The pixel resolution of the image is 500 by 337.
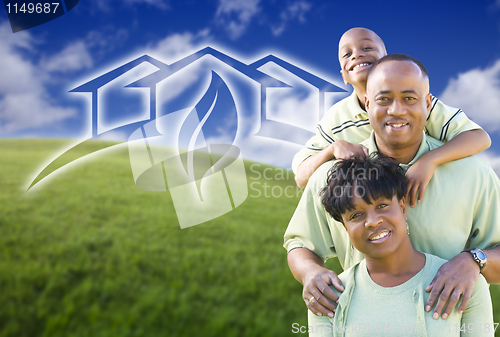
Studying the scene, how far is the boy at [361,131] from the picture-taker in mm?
1872

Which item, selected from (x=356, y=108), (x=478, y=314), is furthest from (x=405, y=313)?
(x=356, y=108)

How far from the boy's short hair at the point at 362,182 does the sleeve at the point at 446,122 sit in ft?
1.76

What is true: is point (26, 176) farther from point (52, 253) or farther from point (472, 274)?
point (472, 274)

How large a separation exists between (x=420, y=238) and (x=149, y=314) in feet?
14.3

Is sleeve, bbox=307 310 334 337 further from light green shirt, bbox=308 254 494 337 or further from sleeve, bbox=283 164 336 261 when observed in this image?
sleeve, bbox=283 164 336 261

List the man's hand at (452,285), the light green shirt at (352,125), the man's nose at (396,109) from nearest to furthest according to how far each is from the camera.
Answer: the man's hand at (452,285) → the man's nose at (396,109) → the light green shirt at (352,125)

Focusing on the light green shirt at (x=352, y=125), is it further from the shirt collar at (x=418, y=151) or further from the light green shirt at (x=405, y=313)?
the light green shirt at (x=405, y=313)

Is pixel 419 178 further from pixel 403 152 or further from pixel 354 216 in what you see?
pixel 354 216

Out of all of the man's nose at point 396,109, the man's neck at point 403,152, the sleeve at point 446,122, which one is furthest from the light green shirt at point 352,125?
the man's nose at point 396,109

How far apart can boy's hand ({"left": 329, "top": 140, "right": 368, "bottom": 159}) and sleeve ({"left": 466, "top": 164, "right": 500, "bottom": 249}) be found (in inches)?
21.9

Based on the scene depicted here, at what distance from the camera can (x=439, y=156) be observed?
187 centimetres

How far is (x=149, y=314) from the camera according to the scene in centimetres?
523

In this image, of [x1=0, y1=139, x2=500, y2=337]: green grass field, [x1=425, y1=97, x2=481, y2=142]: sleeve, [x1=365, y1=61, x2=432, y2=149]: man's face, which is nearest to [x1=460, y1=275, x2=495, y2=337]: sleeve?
[x1=365, y1=61, x2=432, y2=149]: man's face

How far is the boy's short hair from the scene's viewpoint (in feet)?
5.49
